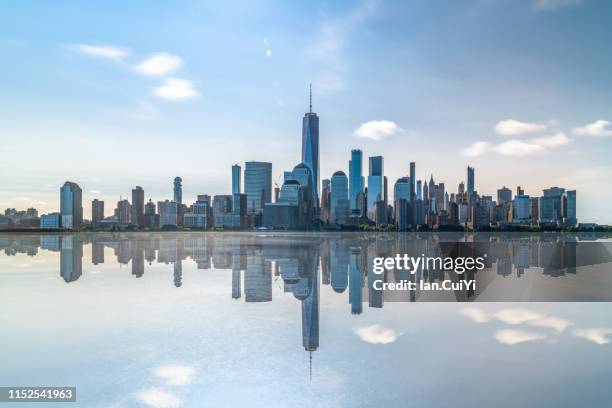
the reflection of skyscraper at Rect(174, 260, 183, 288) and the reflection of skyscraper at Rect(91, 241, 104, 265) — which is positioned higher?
the reflection of skyscraper at Rect(174, 260, 183, 288)

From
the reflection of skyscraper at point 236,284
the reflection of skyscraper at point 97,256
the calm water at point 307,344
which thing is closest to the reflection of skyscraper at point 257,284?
the calm water at point 307,344

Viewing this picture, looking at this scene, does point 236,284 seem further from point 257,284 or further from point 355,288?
point 355,288

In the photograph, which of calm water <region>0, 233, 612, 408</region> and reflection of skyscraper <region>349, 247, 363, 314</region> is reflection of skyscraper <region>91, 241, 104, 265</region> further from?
reflection of skyscraper <region>349, 247, 363, 314</region>

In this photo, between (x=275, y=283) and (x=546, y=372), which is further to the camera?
(x=275, y=283)

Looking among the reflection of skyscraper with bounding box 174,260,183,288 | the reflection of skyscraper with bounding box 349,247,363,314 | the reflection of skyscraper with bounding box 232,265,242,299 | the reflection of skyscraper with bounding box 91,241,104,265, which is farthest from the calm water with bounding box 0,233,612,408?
the reflection of skyscraper with bounding box 91,241,104,265

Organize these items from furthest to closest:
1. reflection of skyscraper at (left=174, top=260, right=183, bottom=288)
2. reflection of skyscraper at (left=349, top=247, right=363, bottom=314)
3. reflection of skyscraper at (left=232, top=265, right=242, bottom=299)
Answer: reflection of skyscraper at (left=174, top=260, right=183, bottom=288)
reflection of skyscraper at (left=232, top=265, right=242, bottom=299)
reflection of skyscraper at (left=349, top=247, right=363, bottom=314)

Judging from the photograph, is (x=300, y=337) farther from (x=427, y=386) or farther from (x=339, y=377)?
(x=427, y=386)

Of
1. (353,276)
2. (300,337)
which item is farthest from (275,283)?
(300,337)

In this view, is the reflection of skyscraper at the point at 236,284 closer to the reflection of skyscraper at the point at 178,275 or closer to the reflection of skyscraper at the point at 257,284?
the reflection of skyscraper at the point at 257,284

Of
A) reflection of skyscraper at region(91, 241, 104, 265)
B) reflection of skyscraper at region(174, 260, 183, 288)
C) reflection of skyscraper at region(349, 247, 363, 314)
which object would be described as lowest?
reflection of skyscraper at region(91, 241, 104, 265)
